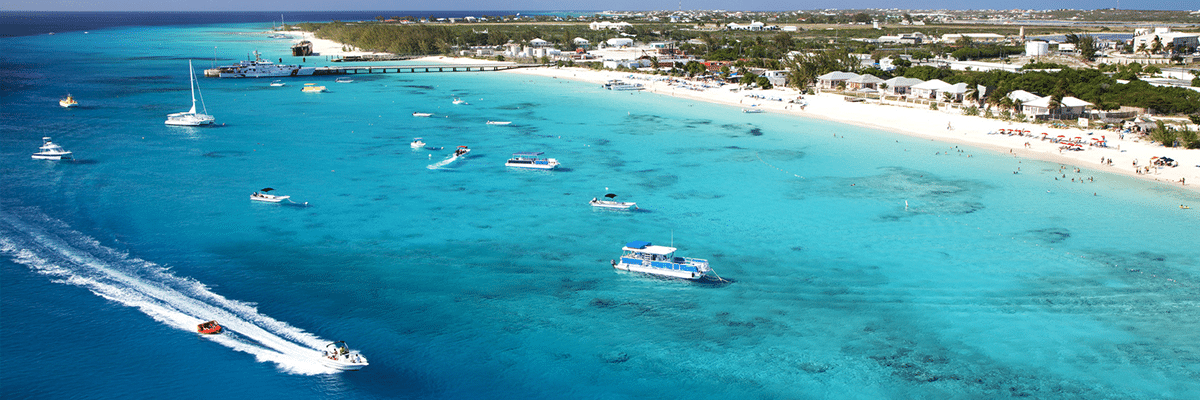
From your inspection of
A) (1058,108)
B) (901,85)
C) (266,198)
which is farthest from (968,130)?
(266,198)

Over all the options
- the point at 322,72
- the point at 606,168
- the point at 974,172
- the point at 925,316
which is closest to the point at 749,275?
the point at 925,316

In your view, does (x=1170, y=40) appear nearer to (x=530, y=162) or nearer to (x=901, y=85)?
(x=901, y=85)

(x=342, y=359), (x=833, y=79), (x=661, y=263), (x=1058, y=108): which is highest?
(x=833, y=79)

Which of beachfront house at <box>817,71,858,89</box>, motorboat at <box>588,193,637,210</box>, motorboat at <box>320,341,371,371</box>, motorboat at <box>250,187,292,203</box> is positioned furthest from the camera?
beachfront house at <box>817,71,858,89</box>

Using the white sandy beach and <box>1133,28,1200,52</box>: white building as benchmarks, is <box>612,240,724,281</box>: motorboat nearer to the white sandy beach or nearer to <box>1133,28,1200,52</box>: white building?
the white sandy beach

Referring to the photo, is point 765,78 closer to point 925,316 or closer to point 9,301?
point 925,316

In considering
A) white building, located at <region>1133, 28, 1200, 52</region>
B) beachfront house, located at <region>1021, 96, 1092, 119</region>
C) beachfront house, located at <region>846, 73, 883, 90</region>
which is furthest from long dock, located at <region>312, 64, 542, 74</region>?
white building, located at <region>1133, 28, 1200, 52</region>

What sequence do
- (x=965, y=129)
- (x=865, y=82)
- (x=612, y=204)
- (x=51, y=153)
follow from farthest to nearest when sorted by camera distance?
(x=865, y=82) → (x=965, y=129) → (x=51, y=153) → (x=612, y=204)
